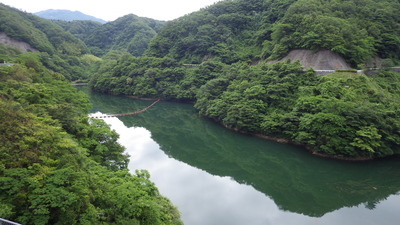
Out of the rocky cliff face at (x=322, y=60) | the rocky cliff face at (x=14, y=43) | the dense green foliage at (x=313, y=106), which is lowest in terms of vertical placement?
the dense green foliage at (x=313, y=106)

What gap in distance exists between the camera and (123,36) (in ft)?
336

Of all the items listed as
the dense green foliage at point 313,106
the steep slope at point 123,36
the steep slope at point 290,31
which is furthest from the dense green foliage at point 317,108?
the steep slope at point 123,36

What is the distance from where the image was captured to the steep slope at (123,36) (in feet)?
307

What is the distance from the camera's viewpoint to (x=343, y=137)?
65.4 ft

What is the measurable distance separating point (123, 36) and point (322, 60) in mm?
88436

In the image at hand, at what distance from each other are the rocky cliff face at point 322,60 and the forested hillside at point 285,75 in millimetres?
685

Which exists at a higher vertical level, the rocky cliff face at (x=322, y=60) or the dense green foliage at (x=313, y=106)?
the rocky cliff face at (x=322, y=60)

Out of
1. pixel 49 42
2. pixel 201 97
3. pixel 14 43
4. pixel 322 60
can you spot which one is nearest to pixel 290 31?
pixel 322 60

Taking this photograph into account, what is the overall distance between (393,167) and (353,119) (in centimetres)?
461

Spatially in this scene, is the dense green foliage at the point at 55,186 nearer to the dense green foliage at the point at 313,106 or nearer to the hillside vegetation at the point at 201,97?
the hillside vegetation at the point at 201,97

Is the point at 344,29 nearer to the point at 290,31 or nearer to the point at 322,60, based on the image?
the point at 322,60

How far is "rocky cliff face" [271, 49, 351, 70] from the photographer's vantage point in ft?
95.8

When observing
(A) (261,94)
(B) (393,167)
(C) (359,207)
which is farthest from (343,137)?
(A) (261,94)

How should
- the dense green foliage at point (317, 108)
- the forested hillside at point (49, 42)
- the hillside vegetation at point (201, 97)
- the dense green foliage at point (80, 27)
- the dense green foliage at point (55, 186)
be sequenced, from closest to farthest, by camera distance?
1. the dense green foliage at point (55, 186)
2. the hillside vegetation at point (201, 97)
3. the dense green foliage at point (317, 108)
4. the forested hillside at point (49, 42)
5. the dense green foliage at point (80, 27)
